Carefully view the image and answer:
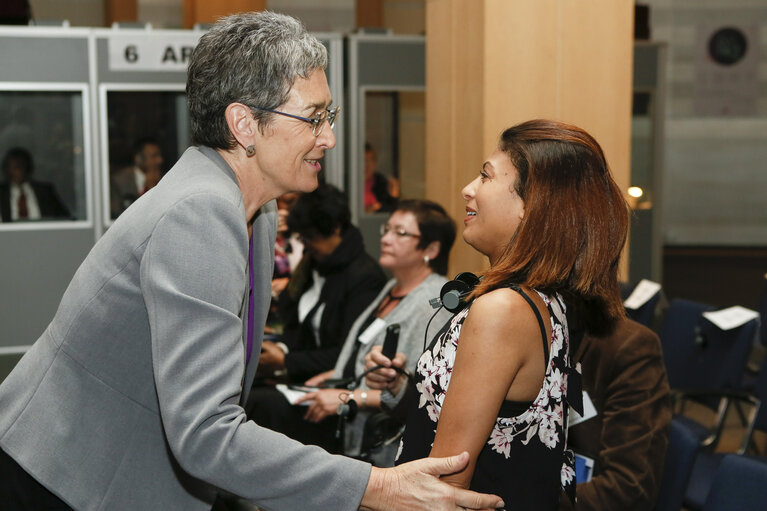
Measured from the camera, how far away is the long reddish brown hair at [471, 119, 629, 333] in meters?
1.58

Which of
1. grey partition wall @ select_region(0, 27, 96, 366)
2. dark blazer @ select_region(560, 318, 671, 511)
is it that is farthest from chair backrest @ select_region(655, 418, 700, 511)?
grey partition wall @ select_region(0, 27, 96, 366)

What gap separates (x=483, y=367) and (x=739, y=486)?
97cm

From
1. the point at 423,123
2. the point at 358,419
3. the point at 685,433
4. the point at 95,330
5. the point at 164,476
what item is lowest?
the point at 358,419

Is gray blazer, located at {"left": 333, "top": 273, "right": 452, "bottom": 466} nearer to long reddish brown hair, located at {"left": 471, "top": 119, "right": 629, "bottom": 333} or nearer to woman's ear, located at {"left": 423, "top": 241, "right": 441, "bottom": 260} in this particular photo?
woman's ear, located at {"left": 423, "top": 241, "right": 441, "bottom": 260}

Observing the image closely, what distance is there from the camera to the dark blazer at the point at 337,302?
13.0 ft

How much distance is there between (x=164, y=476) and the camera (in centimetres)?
144

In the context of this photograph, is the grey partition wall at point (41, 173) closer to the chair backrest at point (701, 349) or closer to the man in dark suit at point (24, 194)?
the man in dark suit at point (24, 194)

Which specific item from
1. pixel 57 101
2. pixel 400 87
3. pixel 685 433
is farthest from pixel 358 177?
pixel 685 433

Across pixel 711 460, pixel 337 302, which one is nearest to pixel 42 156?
pixel 337 302

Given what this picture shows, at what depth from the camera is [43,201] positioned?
680 cm

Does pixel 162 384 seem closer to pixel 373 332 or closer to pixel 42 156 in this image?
pixel 373 332

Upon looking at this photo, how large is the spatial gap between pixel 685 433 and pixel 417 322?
3.61ft

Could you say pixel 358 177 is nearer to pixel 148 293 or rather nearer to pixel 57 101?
pixel 57 101

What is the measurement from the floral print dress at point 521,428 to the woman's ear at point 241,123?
50 cm
